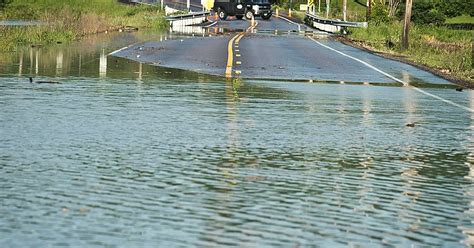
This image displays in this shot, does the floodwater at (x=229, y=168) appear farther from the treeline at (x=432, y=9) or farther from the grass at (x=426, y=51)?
the treeline at (x=432, y=9)

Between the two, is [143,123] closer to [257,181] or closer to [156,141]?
[156,141]

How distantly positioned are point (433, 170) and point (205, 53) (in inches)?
1148

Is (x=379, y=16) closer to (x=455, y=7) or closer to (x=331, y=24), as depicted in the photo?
(x=331, y=24)

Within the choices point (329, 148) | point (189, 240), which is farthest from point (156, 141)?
point (189, 240)

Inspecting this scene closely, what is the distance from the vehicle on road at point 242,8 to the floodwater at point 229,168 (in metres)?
84.8

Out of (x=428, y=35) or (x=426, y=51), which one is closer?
(x=426, y=51)

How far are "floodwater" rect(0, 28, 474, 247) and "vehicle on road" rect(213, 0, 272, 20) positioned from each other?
84.8 meters

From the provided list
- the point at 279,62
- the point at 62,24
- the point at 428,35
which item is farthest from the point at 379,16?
the point at 279,62

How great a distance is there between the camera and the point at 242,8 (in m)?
109

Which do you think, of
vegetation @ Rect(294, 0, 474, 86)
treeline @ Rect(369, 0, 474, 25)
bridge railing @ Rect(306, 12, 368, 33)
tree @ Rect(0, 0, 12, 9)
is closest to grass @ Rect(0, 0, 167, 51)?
tree @ Rect(0, 0, 12, 9)

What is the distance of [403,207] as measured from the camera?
1037 cm

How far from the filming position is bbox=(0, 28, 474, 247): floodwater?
901 cm

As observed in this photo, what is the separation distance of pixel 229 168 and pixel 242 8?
97238mm

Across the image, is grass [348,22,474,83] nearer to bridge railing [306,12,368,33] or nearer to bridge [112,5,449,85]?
bridge railing [306,12,368,33]
